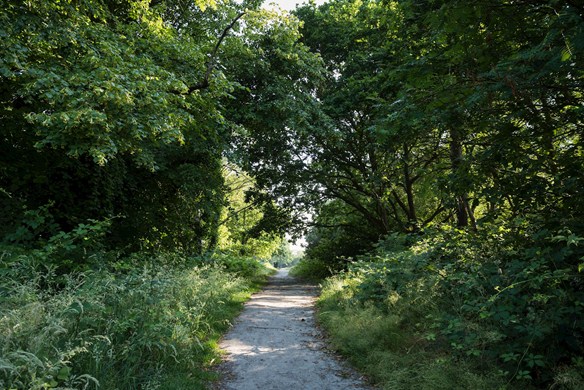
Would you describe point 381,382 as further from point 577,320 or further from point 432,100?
point 432,100

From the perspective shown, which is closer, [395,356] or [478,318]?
[478,318]

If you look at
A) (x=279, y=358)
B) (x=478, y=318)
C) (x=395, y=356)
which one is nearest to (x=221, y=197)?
(x=279, y=358)

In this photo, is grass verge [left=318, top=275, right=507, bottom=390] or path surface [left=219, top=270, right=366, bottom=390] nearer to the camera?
grass verge [left=318, top=275, right=507, bottom=390]

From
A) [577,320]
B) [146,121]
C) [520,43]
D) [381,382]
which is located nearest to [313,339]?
[381,382]

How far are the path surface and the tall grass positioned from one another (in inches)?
18.9

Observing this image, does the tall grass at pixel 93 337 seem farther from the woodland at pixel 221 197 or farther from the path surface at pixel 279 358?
the path surface at pixel 279 358

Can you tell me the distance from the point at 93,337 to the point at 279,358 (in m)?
3.05

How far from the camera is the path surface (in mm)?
4848

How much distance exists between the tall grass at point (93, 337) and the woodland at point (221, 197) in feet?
0.09

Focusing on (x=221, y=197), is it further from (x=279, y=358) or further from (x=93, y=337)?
(x=93, y=337)

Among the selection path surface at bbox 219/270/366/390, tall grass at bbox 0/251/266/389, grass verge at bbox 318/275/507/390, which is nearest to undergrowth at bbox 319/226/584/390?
grass verge at bbox 318/275/507/390

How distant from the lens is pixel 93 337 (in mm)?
3555

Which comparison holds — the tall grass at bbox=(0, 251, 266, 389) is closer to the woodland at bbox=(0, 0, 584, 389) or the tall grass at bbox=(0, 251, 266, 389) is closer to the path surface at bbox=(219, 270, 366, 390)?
the woodland at bbox=(0, 0, 584, 389)

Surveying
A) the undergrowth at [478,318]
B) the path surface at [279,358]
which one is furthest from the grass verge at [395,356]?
the path surface at [279,358]
